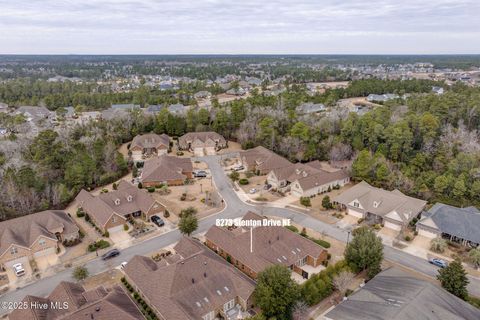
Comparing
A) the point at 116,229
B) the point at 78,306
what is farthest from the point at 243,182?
the point at 78,306

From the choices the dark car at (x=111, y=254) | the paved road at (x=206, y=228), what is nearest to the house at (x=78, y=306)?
the paved road at (x=206, y=228)

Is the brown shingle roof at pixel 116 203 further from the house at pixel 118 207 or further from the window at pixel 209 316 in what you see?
the window at pixel 209 316

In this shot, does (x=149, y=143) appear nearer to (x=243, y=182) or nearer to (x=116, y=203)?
(x=243, y=182)

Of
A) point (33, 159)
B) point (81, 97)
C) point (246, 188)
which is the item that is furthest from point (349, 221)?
point (81, 97)

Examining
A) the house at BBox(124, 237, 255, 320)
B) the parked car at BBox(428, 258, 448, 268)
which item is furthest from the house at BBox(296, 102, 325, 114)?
the house at BBox(124, 237, 255, 320)

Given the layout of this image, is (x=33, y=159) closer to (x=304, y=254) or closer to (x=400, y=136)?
(x=304, y=254)
